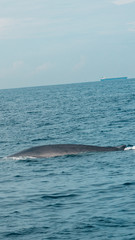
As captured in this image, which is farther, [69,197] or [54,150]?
[54,150]

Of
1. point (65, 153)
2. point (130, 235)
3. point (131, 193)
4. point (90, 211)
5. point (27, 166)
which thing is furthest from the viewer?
point (65, 153)

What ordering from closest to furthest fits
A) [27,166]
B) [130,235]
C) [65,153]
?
[130,235] → [27,166] → [65,153]

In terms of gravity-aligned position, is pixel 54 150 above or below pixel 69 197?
above

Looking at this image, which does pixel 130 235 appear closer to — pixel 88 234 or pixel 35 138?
pixel 88 234

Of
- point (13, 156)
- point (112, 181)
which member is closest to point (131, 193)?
point (112, 181)

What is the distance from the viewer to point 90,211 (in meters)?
13.7

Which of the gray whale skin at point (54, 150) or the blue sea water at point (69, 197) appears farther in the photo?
the gray whale skin at point (54, 150)

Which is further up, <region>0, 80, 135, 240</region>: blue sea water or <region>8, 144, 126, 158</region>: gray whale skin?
<region>8, 144, 126, 158</region>: gray whale skin

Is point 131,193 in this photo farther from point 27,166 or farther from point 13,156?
point 13,156

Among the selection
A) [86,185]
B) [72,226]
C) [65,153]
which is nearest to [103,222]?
[72,226]

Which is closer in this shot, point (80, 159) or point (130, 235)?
point (130, 235)

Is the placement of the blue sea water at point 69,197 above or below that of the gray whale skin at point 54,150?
below

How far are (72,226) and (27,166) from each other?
935cm

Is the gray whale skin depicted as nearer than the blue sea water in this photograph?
No
